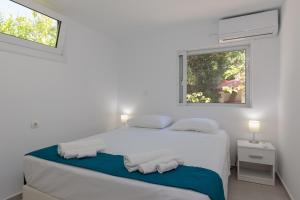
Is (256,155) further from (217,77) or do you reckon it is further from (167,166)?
(167,166)

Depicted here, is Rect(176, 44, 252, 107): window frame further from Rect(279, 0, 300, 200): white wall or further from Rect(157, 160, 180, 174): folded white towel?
Rect(157, 160, 180, 174): folded white towel

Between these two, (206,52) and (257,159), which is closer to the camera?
(257,159)

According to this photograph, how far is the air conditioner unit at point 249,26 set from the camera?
8.20ft

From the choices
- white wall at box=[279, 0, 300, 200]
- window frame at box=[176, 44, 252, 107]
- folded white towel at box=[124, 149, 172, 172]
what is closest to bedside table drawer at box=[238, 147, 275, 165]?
white wall at box=[279, 0, 300, 200]

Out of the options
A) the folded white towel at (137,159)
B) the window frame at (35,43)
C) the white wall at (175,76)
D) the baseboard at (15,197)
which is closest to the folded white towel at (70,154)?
the folded white towel at (137,159)

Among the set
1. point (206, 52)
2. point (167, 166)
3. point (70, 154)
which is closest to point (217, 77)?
point (206, 52)

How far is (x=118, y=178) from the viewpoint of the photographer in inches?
49.1

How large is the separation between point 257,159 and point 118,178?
2027 mm

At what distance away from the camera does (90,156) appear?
5.28 ft

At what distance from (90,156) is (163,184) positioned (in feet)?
2.57

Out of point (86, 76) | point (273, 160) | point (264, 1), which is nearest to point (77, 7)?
point (86, 76)

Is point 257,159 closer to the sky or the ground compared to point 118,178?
closer to the ground

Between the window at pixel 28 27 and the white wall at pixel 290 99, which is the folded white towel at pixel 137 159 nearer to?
the white wall at pixel 290 99

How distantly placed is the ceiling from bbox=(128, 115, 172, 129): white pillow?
1.65 metres
